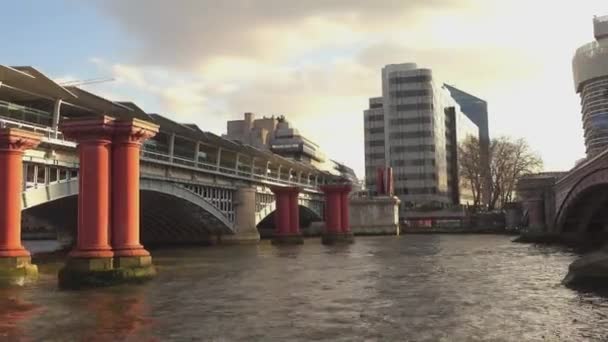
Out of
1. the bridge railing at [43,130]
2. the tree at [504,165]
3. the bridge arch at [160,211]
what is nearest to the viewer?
the bridge railing at [43,130]

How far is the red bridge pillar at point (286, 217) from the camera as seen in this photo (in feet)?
232

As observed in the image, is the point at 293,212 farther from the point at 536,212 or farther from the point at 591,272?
the point at 591,272

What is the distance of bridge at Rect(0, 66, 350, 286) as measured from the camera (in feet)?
78.9

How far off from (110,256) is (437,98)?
432ft

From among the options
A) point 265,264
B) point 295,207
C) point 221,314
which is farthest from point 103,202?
point 295,207

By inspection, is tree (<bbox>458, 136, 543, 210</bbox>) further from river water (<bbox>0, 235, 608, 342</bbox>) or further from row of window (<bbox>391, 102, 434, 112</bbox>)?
river water (<bbox>0, 235, 608, 342</bbox>)

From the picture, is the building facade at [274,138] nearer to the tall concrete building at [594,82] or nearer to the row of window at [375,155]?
the row of window at [375,155]

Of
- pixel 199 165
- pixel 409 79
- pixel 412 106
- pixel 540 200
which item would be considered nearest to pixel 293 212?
pixel 199 165

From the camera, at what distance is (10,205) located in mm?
26531

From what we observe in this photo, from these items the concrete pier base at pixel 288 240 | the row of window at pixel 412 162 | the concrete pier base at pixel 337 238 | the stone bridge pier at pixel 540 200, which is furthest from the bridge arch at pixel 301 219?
the row of window at pixel 412 162

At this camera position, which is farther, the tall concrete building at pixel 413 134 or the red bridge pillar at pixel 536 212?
the tall concrete building at pixel 413 134

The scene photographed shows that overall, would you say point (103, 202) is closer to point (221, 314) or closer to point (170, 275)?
point (170, 275)

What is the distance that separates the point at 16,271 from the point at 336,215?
5341cm

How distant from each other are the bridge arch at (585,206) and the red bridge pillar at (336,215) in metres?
22.8
